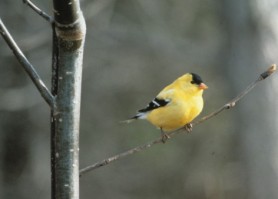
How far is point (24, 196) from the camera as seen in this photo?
1166 centimetres

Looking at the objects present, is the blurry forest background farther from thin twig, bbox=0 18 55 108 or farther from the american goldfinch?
thin twig, bbox=0 18 55 108

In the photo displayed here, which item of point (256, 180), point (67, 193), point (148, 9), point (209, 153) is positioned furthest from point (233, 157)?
point (67, 193)

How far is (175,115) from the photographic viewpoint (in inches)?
193

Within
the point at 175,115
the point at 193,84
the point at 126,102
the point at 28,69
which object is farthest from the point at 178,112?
the point at 126,102

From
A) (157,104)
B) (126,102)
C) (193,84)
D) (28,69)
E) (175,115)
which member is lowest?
(28,69)

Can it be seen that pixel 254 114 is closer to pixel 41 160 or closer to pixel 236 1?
pixel 236 1

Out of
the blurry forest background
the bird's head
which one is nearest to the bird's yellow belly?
the bird's head

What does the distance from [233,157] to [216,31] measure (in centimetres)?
246

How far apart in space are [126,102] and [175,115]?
7729mm

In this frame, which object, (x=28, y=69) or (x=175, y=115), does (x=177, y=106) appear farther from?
(x=28, y=69)

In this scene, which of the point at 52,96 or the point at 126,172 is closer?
the point at 52,96

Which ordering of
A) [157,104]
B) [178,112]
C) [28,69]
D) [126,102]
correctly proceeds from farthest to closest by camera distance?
[126,102] < [157,104] < [178,112] < [28,69]

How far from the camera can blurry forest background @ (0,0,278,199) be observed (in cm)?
1050

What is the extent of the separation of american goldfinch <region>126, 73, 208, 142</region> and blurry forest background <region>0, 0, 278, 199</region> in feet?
11.9
